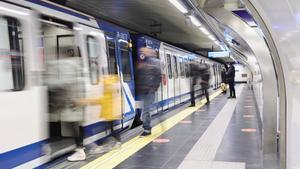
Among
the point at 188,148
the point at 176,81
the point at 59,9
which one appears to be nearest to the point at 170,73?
the point at 176,81

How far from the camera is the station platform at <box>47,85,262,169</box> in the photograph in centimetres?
519

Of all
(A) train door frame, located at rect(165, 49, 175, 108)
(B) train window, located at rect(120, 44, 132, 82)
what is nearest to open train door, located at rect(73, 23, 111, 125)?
(B) train window, located at rect(120, 44, 132, 82)

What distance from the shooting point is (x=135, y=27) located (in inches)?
710

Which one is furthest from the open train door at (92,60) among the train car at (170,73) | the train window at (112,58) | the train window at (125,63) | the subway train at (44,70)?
the train car at (170,73)

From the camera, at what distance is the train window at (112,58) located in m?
7.12

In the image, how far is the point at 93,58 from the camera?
6.31 metres

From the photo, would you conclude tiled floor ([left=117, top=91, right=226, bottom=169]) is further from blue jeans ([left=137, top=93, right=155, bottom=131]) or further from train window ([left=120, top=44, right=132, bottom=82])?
train window ([left=120, top=44, right=132, bottom=82])

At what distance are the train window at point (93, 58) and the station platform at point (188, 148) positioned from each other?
1.30m

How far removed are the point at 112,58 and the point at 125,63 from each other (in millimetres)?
971

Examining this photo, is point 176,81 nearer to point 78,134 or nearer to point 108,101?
point 108,101

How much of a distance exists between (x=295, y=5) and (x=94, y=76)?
4768 mm

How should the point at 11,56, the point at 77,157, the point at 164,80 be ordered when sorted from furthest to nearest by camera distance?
1. the point at 164,80
2. the point at 77,157
3. the point at 11,56

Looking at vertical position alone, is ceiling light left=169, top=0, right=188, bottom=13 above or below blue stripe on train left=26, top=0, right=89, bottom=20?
above

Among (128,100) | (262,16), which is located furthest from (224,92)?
(262,16)
